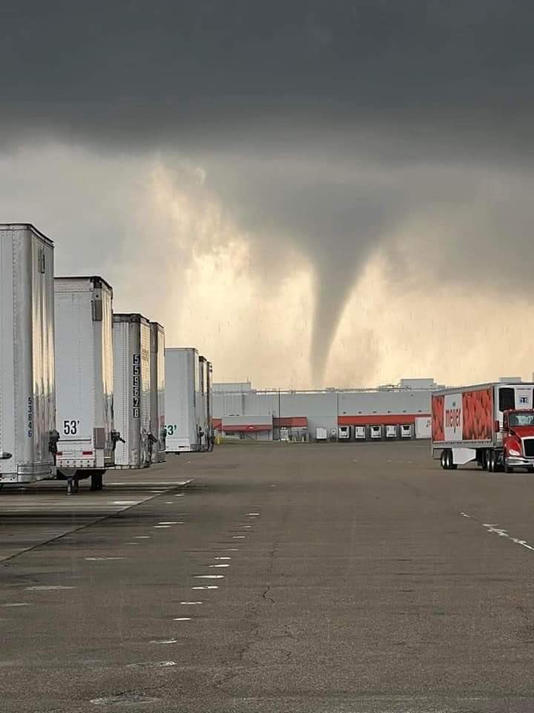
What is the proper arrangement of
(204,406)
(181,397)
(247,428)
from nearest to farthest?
(181,397) < (204,406) < (247,428)

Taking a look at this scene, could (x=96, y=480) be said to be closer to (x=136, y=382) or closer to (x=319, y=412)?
(x=136, y=382)

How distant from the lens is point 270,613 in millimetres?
12844

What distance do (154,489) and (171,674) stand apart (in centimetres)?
2975

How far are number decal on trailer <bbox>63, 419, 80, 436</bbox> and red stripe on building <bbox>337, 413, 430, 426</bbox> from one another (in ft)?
461

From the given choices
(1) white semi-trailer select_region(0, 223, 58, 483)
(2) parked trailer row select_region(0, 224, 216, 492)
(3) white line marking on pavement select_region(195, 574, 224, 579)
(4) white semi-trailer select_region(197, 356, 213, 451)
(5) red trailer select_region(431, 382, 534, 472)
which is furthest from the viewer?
(4) white semi-trailer select_region(197, 356, 213, 451)

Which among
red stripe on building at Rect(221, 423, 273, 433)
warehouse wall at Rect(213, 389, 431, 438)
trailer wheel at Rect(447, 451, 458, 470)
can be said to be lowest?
trailer wheel at Rect(447, 451, 458, 470)

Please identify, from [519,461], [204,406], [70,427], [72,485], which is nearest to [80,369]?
[70,427]

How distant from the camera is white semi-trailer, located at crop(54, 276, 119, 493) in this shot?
31969 millimetres

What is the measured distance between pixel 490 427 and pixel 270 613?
41649mm

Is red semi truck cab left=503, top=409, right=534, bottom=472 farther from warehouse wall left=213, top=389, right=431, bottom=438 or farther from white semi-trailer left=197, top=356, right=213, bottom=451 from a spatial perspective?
warehouse wall left=213, top=389, right=431, bottom=438

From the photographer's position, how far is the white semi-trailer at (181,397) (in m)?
55.6

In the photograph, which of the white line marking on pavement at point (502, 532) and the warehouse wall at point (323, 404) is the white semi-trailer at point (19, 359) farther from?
the warehouse wall at point (323, 404)

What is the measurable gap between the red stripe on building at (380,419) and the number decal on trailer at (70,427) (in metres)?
140

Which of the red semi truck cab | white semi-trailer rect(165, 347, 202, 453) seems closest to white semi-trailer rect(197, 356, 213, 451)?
white semi-trailer rect(165, 347, 202, 453)
